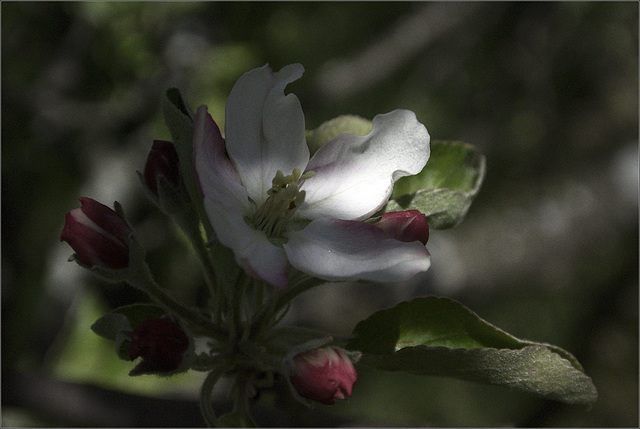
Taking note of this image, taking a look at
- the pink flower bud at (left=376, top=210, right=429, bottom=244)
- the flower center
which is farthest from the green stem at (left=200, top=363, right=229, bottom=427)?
the pink flower bud at (left=376, top=210, right=429, bottom=244)

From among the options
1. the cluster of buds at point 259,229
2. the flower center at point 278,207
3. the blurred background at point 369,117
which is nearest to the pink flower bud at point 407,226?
the cluster of buds at point 259,229

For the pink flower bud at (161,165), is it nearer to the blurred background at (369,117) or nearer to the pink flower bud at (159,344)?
the pink flower bud at (159,344)

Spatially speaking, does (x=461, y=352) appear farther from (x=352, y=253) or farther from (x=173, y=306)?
(x=173, y=306)

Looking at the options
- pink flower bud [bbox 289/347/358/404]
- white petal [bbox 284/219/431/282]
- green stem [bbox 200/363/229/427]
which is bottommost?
green stem [bbox 200/363/229/427]

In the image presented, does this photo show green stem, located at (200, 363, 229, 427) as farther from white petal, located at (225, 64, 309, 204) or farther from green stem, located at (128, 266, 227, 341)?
white petal, located at (225, 64, 309, 204)

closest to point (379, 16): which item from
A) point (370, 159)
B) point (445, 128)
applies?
point (445, 128)

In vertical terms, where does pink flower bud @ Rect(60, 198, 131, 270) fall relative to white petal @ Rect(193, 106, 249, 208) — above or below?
below
